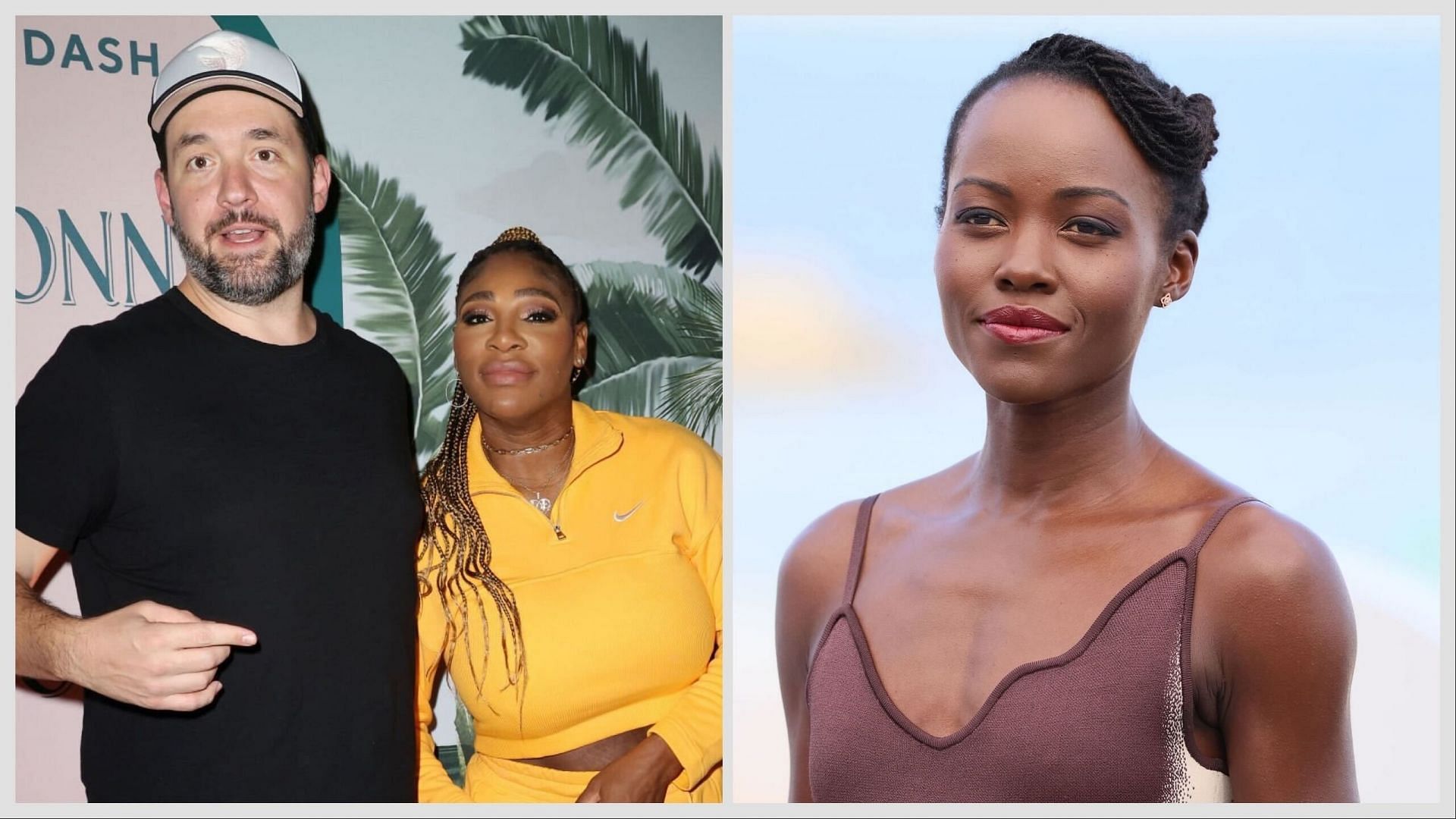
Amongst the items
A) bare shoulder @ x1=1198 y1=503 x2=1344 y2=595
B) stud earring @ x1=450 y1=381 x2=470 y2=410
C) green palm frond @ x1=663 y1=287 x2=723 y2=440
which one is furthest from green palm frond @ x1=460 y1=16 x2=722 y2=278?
bare shoulder @ x1=1198 y1=503 x2=1344 y2=595

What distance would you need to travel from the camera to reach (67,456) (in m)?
2.83

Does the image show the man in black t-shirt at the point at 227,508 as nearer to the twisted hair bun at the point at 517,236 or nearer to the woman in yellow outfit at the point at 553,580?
the woman in yellow outfit at the point at 553,580

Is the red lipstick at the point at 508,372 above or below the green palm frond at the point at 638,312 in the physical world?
below

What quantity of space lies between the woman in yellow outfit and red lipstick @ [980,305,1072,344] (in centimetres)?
92

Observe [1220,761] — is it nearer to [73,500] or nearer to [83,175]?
[73,500]

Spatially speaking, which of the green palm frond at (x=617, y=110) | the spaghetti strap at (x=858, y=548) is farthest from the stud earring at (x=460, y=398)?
the spaghetti strap at (x=858, y=548)

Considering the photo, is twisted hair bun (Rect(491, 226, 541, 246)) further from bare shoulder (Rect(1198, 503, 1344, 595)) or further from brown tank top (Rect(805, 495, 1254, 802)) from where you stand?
bare shoulder (Rect(1198, 503, 1344, 595))

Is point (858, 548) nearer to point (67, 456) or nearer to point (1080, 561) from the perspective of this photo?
point (1080, 561)

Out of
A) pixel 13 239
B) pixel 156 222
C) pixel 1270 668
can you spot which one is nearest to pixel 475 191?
pixel 156 222

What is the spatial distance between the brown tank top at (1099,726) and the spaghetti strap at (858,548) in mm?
305

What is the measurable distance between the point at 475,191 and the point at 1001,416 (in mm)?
1461

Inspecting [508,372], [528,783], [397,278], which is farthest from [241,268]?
[528,783]

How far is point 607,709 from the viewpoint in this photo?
323 cm

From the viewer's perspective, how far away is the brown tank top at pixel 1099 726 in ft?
8.98
